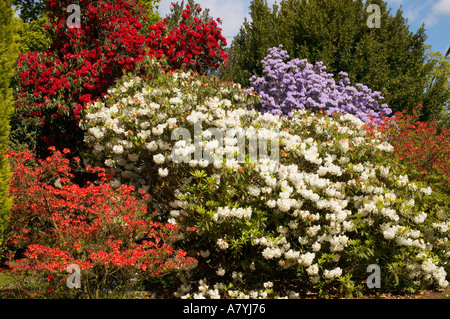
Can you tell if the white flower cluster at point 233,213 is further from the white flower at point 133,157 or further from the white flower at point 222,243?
the white flower at point 133,157

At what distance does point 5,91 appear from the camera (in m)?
5.43

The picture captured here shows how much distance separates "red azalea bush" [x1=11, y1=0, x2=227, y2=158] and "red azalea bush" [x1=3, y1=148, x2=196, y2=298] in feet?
9.90

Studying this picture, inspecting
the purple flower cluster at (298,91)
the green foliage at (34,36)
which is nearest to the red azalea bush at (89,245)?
the purple flower cluster at (298,91)

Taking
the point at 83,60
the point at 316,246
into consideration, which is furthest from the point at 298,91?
the point at 316,246

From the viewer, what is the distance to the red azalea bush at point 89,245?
4.36 metres

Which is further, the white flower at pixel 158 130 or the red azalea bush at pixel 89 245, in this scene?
the white flower at pixel 158 130

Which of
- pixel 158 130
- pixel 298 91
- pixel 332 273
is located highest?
pixel 298 91

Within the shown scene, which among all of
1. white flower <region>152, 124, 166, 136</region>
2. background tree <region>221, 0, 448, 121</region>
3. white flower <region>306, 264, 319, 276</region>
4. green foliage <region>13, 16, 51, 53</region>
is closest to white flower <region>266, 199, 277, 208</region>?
white flower <region>306, 264, 319, 276</region>

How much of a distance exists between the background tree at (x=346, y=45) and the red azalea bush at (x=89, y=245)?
29.1 feet

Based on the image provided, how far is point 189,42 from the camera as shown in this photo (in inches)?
360

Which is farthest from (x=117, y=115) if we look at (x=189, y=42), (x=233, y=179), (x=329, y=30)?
(x=329, y=30)

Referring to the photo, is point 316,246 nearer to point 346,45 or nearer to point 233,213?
point 233,213

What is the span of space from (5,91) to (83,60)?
3258mm
